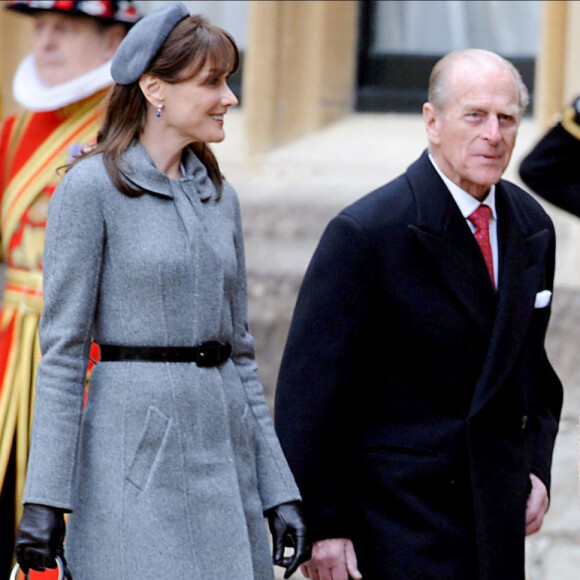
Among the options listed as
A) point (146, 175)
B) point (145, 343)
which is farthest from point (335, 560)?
point (146, 175)

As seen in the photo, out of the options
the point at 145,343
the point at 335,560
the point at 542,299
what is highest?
the point at 542,299

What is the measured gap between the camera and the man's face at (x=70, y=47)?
498 centimetres

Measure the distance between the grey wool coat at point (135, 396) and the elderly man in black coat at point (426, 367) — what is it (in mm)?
382

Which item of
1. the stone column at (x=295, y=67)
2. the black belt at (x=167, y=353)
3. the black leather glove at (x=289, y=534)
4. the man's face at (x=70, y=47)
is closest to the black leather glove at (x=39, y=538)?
the black belt at (x=167, y=353)

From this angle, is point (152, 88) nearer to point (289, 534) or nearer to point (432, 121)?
point (432, 121)

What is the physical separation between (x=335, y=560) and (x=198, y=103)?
1047 millimetres

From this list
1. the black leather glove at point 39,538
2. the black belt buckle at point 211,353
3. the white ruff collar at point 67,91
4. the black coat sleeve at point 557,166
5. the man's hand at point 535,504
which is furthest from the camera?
the white ruff collar at point 67,91

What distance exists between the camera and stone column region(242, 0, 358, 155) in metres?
6.64

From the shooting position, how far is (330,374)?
360cm

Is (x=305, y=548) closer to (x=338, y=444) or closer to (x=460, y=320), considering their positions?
(x=338, y=444)

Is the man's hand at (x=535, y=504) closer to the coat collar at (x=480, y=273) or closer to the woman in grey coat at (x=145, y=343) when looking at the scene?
the coat collar at (x=480, y=273)

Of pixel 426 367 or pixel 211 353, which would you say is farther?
pixel 426 367

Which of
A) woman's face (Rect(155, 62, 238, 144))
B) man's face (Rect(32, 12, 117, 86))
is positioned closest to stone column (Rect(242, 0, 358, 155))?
man's face (Rect(32, 12, 117, 86))

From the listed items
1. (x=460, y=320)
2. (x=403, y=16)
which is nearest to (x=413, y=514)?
(x=460, y=320)
